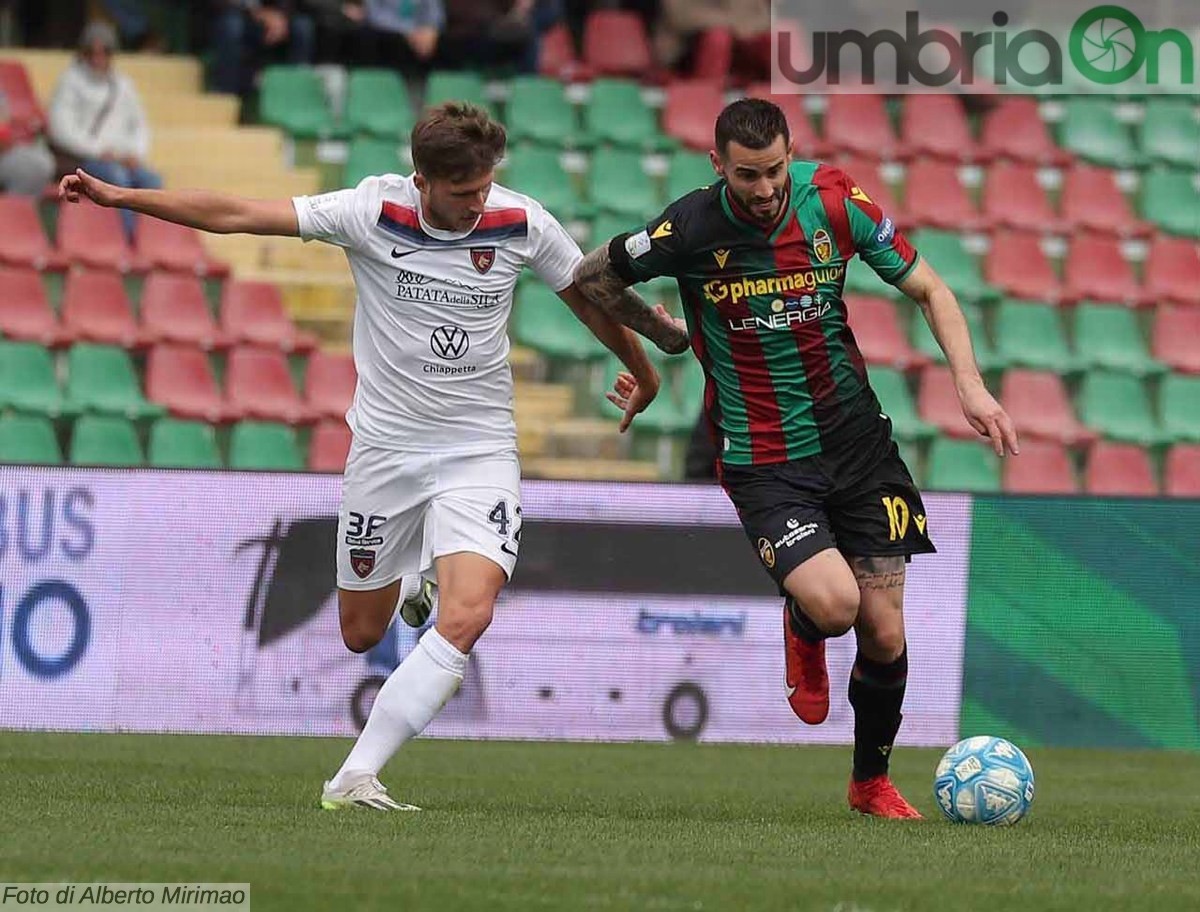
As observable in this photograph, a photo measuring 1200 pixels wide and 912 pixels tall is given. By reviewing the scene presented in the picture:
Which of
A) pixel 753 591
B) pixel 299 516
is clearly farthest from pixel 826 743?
pixel 299 516

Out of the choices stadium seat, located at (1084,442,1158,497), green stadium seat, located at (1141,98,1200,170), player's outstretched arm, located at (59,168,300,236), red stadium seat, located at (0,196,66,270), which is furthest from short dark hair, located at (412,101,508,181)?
green stadium seat, located at (1141,98,1200,170)

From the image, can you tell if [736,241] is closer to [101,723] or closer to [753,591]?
[753,591]

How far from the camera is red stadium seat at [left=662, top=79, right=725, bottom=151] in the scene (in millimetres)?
17766

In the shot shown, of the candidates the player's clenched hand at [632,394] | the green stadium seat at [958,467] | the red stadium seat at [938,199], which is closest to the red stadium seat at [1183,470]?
the green stadium seat at [958,467]

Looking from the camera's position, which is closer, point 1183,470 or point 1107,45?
point 1183,470

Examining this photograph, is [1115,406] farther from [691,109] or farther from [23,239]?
[23,239]

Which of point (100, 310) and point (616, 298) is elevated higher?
point (100, 310)

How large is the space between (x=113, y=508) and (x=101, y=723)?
1.03 metres

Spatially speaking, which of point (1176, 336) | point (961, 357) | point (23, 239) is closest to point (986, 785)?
point (961, 357)

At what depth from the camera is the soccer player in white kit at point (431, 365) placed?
7078 millimetres

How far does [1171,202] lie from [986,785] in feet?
40.2

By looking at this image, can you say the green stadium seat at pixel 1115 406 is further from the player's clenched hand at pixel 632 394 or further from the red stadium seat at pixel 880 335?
the player's clenched hand at pixel 632 394

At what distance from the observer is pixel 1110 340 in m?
17.0

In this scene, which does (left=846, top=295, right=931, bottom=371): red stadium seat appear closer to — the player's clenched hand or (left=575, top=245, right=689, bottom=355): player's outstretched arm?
the player's clenched hand
